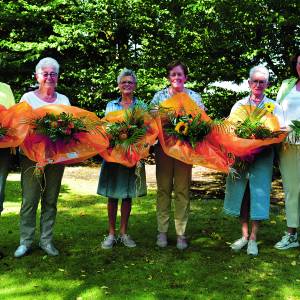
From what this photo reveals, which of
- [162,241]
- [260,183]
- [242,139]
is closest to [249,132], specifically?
[242,139]

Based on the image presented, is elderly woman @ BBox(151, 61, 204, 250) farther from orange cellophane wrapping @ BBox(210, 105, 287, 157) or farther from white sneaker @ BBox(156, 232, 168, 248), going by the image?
orange cellophane wrapping @ BBox(210, 105, 287, 157)

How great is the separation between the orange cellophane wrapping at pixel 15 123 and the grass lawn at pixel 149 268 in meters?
1.22

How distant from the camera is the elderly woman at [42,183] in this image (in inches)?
175

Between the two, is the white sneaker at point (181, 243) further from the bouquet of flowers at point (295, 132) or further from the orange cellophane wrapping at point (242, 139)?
the bouquet of flowers at point (295, 132)

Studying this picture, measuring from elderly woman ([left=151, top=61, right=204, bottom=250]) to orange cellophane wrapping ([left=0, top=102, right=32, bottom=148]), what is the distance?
131cm

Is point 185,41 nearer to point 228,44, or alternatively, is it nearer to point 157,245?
point 228,44

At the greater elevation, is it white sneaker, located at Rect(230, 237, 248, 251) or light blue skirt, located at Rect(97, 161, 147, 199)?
light blue skirt, located at Rect(97, 161, 147, 199)

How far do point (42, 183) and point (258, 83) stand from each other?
241 cm

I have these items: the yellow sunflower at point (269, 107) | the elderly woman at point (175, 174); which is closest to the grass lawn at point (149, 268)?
the elderly woman at point (175, 174)

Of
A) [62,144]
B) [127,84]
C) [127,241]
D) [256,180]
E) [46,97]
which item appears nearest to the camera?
[62,144]

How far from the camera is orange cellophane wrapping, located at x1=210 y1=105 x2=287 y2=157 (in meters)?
4.55

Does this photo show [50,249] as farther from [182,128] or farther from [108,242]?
[182,128]

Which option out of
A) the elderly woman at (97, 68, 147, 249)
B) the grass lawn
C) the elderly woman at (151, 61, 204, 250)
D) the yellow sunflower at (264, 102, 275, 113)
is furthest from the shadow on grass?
the yellow sunflower at (264, 102, 275, 113)

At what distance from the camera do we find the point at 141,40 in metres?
13.5
